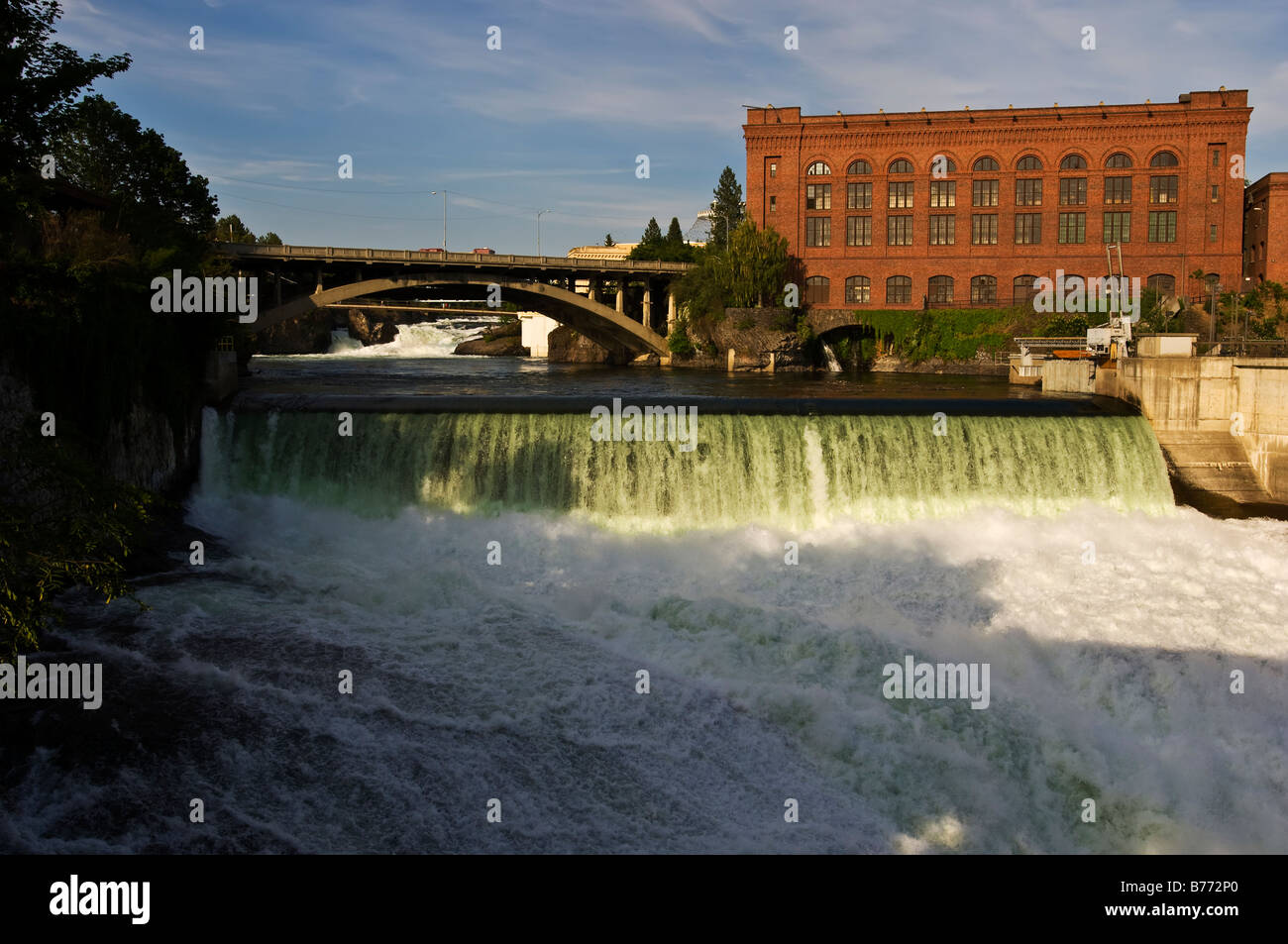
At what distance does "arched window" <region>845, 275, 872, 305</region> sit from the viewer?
58.6 meters

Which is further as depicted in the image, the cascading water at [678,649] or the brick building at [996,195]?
the brick building at [996,195]

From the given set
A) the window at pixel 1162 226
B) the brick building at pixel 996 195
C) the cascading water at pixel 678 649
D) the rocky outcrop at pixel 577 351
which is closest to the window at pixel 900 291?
the brick building at pixel 996 195

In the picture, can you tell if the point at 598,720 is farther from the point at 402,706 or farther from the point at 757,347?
the point at 757,347

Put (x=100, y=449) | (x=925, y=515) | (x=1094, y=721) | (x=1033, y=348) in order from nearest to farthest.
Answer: (x=1094, y=721) < (x=100, y=449) < (x=925, y=515) < (x=1033, y=348)

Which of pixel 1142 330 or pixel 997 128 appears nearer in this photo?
pixel 1142 330

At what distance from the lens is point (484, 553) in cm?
1700

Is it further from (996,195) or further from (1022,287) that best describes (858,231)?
(1022,287)

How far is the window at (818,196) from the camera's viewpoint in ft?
193

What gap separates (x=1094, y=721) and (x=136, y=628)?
11.8 meters

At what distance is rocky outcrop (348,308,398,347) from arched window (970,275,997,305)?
216 ft

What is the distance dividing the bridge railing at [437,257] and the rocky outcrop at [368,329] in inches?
1830

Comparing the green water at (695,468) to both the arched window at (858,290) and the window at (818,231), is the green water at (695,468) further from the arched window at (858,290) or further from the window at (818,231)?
the window at (818,231)

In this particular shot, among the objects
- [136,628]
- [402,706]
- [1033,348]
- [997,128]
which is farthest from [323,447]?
[997,128]

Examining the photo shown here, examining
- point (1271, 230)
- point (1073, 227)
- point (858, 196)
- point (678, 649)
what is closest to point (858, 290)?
point (858, 196)
